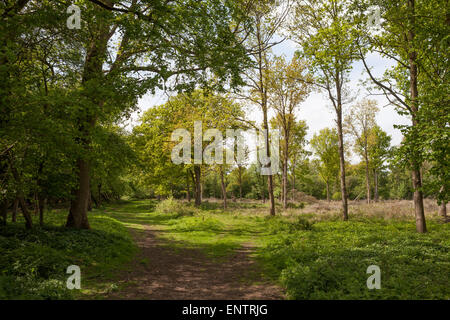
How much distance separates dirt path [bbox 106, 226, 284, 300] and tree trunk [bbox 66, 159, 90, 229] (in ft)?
11.2

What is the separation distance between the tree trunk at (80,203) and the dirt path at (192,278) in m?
3.43

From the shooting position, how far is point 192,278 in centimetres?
788

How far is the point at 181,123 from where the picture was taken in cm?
2783

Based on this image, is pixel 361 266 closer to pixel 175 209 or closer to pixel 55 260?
pixel 55 260

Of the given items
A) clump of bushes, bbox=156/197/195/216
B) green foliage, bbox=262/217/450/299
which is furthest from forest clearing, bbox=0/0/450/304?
clump of bushes, bbox=156/197/195/216

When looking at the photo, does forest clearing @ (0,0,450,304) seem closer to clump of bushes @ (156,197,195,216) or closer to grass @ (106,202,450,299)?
grass @ (106,202,450,299)

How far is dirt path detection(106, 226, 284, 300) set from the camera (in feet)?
21.2

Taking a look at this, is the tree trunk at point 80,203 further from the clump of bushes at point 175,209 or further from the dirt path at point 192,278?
the clump of bushes at point 175,209

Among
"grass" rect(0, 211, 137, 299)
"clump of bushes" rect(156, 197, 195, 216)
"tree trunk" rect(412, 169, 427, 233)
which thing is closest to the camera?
"grass" rect(0, 211, 137, 299)

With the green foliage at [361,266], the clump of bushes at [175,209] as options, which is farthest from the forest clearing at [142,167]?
the clump of bushes at [175,209]

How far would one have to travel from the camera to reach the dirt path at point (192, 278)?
6.46 m

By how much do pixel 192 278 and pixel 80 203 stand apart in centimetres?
728
